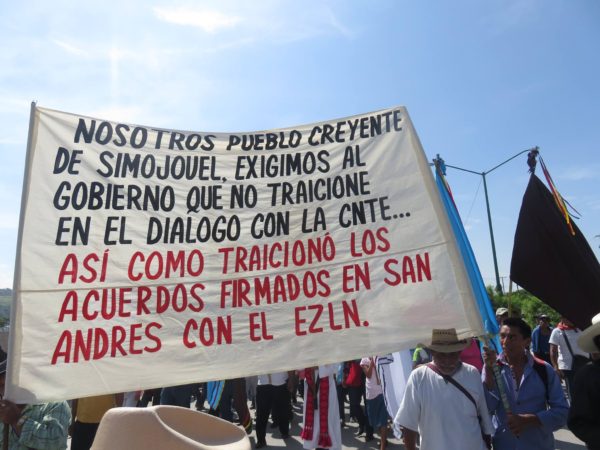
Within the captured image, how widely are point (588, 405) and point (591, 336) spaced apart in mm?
453

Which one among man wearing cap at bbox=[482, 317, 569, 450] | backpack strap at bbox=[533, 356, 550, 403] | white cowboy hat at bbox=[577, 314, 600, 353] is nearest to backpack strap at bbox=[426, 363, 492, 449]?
man wearing cap at bbox=[482, 317, 569, 450]

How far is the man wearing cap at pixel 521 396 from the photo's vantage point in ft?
10.6

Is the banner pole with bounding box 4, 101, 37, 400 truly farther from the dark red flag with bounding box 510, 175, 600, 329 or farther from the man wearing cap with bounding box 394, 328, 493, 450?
the dark red flag with bounding box 510, 175, 600, 329

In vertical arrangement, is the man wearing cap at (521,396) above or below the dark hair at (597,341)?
below

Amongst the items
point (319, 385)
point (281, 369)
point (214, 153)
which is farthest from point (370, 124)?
point (319, 385)

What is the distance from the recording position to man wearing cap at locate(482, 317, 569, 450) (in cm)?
324

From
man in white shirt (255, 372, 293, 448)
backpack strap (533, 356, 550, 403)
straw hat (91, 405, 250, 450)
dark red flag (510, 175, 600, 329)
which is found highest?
dark red flag (510, 175, 600, 329)

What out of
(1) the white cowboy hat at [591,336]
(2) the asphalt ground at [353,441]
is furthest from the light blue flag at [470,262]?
(2) the asphalt ground at [353,441]

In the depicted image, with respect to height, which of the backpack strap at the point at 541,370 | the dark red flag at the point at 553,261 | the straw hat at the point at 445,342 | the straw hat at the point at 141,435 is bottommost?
the backpack strap at the point at 541,370

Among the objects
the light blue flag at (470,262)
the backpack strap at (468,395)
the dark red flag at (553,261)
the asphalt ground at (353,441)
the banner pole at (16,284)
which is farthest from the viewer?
the asphalt ground at (353,441)

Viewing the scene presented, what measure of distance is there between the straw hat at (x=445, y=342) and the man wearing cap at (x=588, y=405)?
71 centimetres

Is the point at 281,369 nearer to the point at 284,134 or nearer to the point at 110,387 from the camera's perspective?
the point at 110,387

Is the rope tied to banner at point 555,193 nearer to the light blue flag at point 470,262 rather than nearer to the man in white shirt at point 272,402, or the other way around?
the light blue flag at point 470,262

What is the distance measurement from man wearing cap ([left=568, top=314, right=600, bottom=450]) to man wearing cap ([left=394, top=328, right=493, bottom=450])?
596 mm
